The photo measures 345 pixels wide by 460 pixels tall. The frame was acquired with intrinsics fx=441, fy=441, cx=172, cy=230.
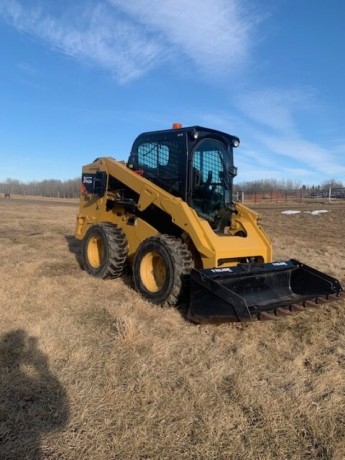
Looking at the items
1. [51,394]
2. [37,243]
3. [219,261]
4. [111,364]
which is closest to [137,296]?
[219,261]

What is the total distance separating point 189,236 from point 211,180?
1367 mm

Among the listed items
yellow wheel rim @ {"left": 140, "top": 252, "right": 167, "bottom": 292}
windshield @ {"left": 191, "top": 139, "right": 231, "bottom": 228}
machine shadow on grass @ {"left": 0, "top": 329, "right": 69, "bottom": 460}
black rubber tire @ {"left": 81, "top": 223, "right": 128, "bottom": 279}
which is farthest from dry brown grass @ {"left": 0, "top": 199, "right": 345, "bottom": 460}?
windshield @ {"left": 191, "top": 139, "right": 231, "bottom": 228}

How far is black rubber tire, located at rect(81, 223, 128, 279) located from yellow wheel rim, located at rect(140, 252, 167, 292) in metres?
0.99

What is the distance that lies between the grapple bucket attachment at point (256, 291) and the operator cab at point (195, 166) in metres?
1.47

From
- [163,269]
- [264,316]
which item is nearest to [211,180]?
[163,269]

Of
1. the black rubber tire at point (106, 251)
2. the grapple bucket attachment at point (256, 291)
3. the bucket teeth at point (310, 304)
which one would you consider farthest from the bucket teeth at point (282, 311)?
the black rubber tire at point (106, 251)

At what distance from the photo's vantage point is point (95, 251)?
27.7 feet

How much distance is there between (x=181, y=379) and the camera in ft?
13.1

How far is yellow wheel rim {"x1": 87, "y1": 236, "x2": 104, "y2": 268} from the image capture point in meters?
8.30

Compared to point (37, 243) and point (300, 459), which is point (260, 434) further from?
point (37, 243)

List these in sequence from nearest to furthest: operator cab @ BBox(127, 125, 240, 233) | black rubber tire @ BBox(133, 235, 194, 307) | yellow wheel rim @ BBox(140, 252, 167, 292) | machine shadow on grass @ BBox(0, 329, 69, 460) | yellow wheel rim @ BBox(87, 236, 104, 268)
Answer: machine shadow on grass @ BBox(0, 329, 69, 460), black rubber tire @ BBox(133, 235, 194, 307), yellow wheel rim @ BBox(140, 252, 167, 292), operator cab @ BBox(127, 125, 240, 233), yellow wheel rim @ BBox(87, 236, 104, 268)

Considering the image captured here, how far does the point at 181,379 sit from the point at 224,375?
0.42 m

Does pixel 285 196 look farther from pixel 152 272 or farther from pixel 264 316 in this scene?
pixel 264 316

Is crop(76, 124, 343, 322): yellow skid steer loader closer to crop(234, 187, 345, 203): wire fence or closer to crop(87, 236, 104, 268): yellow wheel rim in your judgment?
crop(87, 236, 104, 268): yellow wheel rim
